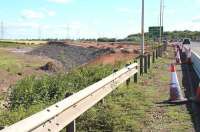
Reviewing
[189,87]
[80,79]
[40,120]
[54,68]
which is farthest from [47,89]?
[54,68]

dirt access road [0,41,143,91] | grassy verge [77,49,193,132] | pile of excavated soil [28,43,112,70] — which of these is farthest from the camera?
pile of excavated soil [28,43,112,70]

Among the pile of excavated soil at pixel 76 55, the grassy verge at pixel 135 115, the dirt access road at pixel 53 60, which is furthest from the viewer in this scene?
the pile of excavated soil at pixel 76 55

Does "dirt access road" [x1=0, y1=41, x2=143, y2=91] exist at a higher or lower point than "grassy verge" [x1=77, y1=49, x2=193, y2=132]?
lower

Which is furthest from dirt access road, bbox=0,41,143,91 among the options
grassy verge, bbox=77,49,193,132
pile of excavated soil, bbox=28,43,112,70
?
grassy verge, bbox=77,49,193,132

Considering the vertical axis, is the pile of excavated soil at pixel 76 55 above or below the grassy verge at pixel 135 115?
below

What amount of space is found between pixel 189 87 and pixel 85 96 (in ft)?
28.8

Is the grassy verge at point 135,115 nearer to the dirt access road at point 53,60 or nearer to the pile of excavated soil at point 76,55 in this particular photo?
the dirt access road at point 53,60

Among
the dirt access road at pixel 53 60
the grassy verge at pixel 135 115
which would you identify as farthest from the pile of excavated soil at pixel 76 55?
the grassy verge at pixel 135 115

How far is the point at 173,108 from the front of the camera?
41.5ft

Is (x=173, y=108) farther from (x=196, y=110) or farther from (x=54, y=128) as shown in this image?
(x=54, y=128)

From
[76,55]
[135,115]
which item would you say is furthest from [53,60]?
[135,115]

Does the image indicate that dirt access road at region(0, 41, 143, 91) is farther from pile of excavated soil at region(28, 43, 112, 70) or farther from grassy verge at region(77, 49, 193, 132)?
grassy verge at region(77, 49, 193, 132)

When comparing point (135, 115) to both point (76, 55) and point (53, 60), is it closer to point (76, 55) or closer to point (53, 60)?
point (53, 60)

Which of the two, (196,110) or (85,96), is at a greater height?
(85,96)
